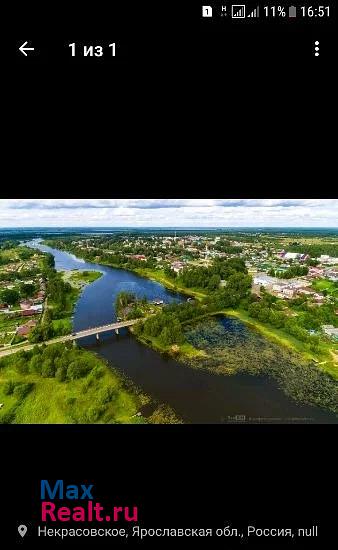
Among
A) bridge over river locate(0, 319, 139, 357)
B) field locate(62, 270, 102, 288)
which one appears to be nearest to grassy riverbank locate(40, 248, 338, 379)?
field locate(62, 270, 102, 288)

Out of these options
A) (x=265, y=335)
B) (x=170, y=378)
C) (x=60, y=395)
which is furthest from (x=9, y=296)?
(x=265, y=335)

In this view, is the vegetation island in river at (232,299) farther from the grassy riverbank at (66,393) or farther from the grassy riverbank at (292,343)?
the grassy riverbank at (66,393)

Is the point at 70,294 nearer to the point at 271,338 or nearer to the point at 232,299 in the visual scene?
the point at 232,299

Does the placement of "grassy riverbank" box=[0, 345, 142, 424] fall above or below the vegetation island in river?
below
